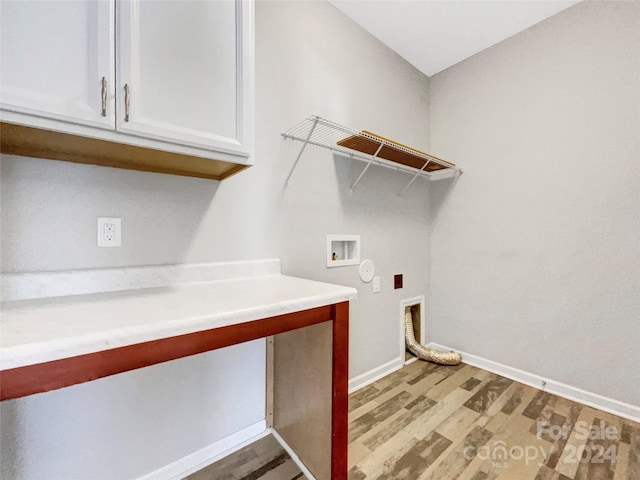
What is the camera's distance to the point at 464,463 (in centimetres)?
125

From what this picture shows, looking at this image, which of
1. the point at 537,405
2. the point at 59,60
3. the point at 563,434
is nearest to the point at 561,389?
the point at 537,405

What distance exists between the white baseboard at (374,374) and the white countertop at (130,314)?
1123 mm

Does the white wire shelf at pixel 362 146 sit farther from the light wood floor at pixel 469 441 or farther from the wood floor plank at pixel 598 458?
the wood floor plank at pixel 598 458

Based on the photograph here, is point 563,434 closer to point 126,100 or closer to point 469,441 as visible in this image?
point 469,441

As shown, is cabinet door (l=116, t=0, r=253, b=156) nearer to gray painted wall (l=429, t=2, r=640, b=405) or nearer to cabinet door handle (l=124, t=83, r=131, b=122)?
cabinet door handle (l=124, t=83, r=131, b=122)

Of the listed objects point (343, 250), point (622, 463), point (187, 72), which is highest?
point (187, 72)

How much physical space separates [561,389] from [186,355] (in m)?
2.37

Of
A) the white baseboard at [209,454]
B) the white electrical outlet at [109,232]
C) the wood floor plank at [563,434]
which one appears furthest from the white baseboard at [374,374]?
the white electrical outlet at [109,232]

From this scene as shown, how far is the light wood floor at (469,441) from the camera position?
122 centimetres

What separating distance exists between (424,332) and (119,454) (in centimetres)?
226

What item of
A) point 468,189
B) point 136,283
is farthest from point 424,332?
point 136,283

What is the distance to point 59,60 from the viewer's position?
713 millimetres

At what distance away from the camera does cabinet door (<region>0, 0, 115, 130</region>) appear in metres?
0.66

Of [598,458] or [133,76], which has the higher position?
[133,76]
